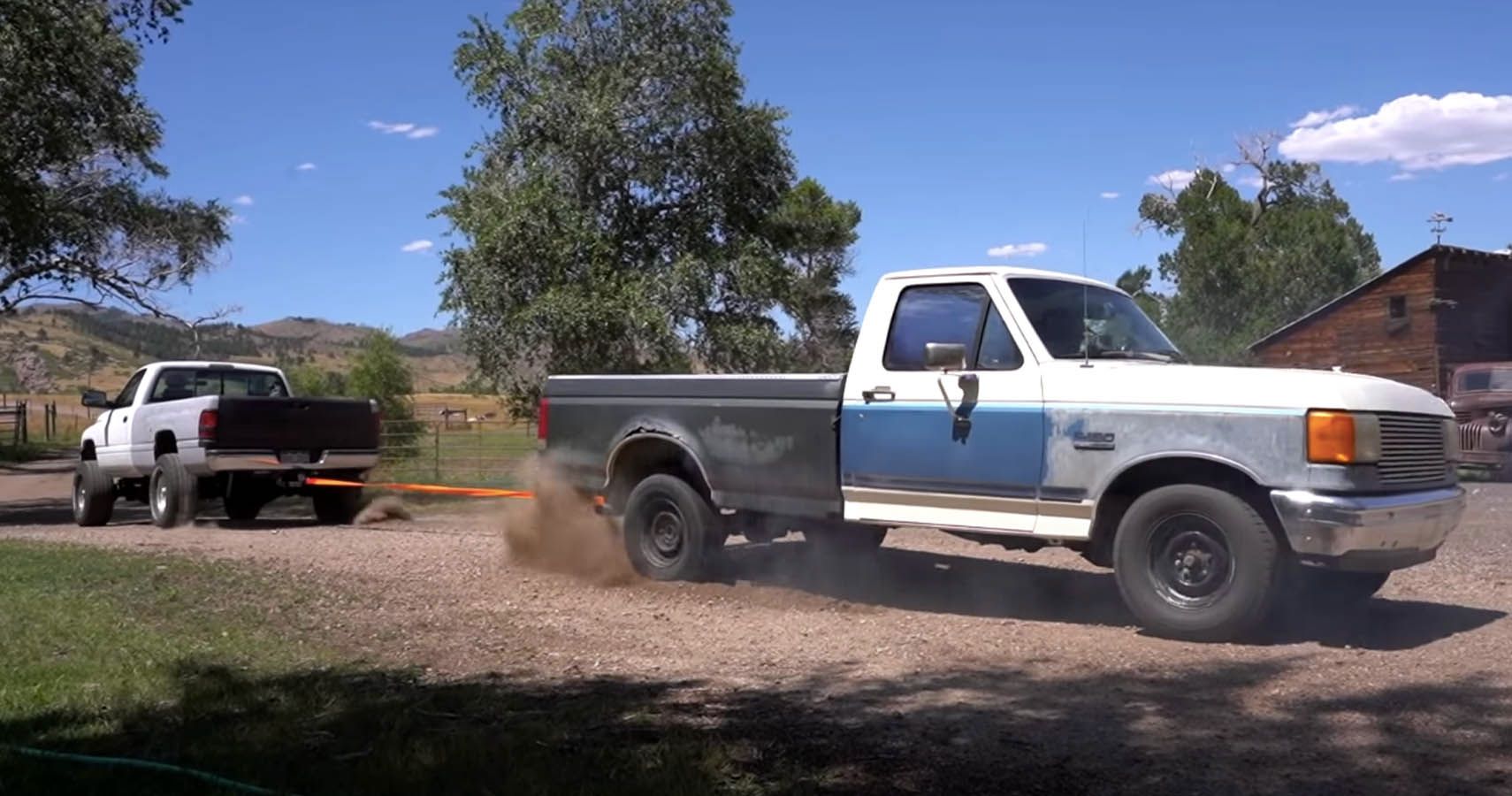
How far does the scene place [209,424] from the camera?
15.6 meters

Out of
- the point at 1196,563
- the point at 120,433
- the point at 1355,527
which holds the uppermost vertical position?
the point at 120,433

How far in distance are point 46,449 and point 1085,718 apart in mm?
44212

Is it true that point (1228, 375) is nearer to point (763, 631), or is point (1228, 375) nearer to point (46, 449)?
Result: point (763, 631)

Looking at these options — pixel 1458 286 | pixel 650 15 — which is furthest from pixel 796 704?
pixel 1458 286

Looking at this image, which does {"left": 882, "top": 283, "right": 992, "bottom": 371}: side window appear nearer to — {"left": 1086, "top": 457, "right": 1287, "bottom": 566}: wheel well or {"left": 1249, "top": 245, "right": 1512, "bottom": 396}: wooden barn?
{"left": 1086, "top": 457, "right": 1287, "bottom": 566}: wheel well

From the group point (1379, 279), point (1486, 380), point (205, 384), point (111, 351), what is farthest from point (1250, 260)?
point (111, 351)

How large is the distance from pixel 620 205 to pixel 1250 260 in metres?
25.0

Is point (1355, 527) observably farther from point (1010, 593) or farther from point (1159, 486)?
point (1010, 593)

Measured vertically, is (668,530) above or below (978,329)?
below

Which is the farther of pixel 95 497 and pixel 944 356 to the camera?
pixel 95 497

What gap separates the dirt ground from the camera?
209 inches

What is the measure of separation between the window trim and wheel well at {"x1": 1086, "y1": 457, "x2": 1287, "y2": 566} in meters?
0.93

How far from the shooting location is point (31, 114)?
58.9 feet

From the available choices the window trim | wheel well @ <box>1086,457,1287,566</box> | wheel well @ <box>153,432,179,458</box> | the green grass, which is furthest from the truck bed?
wheel well @ <box>153,432,179,458</box>
